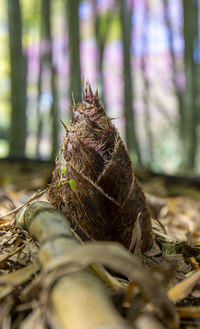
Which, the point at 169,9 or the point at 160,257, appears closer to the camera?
the point at 160,257

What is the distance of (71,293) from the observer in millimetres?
625

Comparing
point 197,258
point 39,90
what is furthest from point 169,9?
point 197,258

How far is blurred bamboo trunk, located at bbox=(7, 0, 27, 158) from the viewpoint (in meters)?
5.41

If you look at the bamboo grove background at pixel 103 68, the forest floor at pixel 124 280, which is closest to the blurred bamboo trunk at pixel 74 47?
the bamboo grove background at pixel 103 68

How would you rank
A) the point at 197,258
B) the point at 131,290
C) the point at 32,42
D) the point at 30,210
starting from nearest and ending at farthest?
the point at 131,290, the point at 30,210, the point at 197,258, the point at 32,42

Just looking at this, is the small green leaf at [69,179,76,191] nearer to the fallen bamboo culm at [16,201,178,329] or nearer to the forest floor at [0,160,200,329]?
the forest floor at [0,160,200,329]

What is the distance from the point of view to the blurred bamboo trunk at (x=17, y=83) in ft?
17.7

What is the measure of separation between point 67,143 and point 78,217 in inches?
10.2

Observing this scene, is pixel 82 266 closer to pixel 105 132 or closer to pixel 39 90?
pixel 105 132

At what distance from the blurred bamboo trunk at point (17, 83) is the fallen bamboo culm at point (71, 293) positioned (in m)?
5.16

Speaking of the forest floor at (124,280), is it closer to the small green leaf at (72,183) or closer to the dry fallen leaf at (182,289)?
the dry fallen leaf at (182,289)

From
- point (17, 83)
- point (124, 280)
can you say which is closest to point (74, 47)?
point (17, 83)

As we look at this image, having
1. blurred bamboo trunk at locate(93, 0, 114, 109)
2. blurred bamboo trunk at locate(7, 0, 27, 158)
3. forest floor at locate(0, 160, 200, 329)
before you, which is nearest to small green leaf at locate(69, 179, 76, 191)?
forest floor at locate(0, 160, 200, 329)

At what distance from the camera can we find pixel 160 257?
1239 millimetres
